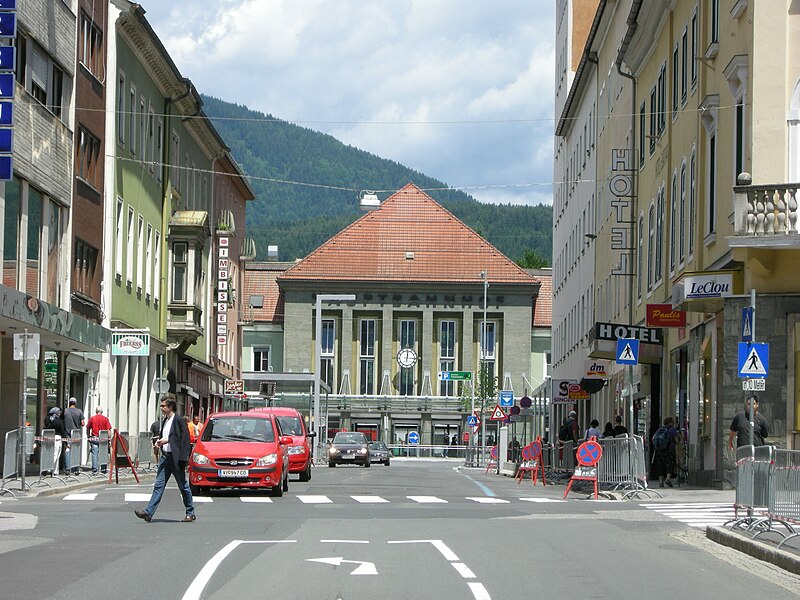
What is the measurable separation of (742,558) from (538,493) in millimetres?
17525

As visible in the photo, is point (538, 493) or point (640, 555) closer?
point (640, 555)

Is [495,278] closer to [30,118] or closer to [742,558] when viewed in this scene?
[30,118]

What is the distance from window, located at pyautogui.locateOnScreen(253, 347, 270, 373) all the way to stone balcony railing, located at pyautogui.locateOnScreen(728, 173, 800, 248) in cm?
9187

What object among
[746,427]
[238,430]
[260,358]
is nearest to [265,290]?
[260,358]

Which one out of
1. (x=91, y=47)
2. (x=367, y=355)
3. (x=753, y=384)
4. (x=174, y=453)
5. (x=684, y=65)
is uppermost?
(x=91, y=47)

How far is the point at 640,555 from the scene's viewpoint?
1673 centimetres

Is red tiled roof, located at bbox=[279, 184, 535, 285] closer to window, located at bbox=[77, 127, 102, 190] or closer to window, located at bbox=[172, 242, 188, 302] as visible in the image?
window, located at bbox=[172, 242, 188, 302]

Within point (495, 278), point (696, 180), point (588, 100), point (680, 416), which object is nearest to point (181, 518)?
point (696, 180)

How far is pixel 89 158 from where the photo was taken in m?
46.1

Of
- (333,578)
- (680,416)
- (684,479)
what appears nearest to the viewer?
(333,578)

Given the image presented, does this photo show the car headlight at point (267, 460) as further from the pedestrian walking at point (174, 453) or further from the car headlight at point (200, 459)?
the pedestrian walking at point (174, 453)

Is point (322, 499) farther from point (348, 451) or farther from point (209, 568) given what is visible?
point (348, 451)

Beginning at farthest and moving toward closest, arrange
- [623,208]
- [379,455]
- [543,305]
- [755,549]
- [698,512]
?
[543,305] → [379,455] → [623,208] → [698,512] → [755,549]

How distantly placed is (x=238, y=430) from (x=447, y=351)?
83.8m
